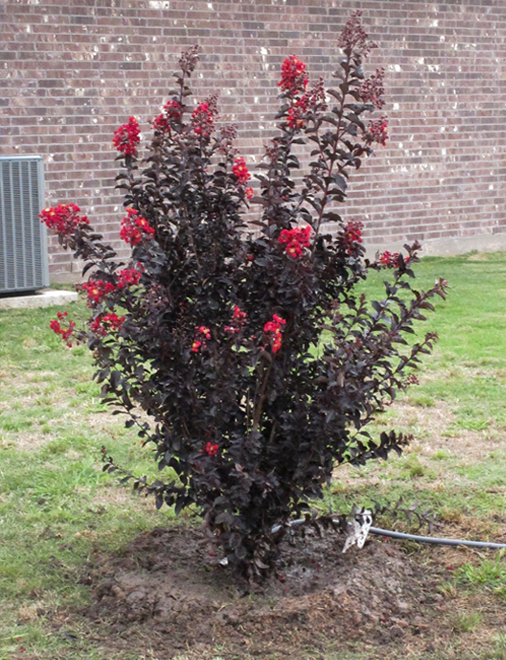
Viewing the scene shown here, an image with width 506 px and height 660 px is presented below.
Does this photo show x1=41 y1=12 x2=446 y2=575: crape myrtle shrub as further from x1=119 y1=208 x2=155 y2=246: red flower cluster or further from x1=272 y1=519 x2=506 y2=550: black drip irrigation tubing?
x1=272 y1=519 x2=506 y2=550: black drip irrigation tubing

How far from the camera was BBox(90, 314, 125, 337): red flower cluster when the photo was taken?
311 centimetres

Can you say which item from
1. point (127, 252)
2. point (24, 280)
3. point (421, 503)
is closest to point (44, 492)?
point (421, 503)

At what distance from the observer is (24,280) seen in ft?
29.5

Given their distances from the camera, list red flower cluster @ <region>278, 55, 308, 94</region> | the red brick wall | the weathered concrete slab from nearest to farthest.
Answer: red flower cluster @ <region>278, 55, 308, 94</region>, the weathered concrete slab, the red brick wall

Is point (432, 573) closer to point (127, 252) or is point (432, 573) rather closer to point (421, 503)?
point (421, 503)

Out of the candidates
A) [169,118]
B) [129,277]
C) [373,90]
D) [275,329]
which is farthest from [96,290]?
[373,90]

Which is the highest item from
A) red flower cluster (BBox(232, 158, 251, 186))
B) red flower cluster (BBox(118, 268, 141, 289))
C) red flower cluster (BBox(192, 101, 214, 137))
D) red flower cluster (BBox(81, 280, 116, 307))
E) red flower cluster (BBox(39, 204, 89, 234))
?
red flower cluster (BBox(192, 101, 214, 137))

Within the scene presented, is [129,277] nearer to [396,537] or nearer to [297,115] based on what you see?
[297,115]

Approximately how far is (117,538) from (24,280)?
5416mm

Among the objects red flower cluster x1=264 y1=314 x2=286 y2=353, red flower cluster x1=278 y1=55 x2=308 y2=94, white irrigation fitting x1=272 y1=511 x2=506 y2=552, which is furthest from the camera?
white irrigation fitting x1=272 y1=511 x2=506 y2=552

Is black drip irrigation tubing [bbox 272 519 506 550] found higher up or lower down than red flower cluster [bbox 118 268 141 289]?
lower down

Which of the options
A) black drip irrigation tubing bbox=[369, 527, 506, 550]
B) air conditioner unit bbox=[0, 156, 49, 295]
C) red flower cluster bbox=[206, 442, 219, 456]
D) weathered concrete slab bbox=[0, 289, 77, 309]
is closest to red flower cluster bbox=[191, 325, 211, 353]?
red flower cluster bbox=[206, 442, 219, 456]

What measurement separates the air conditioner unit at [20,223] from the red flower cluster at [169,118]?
222 inches

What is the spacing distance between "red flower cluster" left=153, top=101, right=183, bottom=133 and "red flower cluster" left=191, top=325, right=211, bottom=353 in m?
0.81
